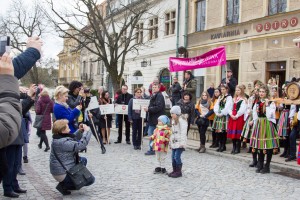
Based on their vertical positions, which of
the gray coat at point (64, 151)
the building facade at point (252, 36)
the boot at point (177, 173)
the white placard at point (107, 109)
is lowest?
the boot at point (177, 173)

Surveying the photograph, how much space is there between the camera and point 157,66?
2809cm

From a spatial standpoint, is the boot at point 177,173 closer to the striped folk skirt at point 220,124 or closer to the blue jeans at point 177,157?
the blue jeans at point 177,157

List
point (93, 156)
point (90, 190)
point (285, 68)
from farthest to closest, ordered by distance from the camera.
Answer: point (285, 68) → point (93, 156) → point (90, 190)

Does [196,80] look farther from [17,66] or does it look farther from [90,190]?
[17,66]

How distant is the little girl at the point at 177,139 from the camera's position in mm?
8008

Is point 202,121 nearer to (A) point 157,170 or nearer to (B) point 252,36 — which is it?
(A) point 157,170

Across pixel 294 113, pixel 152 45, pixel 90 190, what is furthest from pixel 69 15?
pixel 90 190

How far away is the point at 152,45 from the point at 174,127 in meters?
21.4

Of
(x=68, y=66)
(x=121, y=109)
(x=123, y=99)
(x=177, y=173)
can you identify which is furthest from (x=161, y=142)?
(x=68, y=66)

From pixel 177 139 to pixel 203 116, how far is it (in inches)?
145

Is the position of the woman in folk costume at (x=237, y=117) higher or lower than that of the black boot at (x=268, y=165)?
higher

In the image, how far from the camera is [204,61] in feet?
48.4

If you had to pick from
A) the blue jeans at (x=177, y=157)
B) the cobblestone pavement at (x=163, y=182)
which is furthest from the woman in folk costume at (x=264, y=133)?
the blue jeans at (x=177, y=157)

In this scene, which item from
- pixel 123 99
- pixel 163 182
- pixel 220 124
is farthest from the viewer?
pixel 123 99
